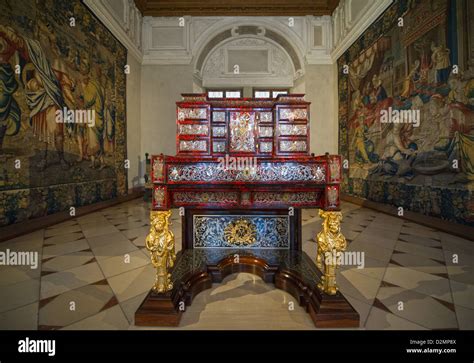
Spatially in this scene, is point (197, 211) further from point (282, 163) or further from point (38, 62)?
point (38, 62)

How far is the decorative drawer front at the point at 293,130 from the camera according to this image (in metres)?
2.36

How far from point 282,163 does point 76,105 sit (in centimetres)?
631

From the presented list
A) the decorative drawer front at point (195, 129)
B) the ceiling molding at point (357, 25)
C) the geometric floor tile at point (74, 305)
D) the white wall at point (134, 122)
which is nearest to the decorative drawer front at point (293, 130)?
the decorative drawer front at point (195, 129)

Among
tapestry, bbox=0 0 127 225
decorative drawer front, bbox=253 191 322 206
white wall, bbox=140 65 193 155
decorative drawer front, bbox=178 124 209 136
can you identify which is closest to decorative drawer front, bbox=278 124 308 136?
decorative drawer front, bbox=178 124 209 136

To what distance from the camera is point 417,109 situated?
4805mm

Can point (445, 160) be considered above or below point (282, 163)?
above

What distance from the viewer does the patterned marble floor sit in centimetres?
160

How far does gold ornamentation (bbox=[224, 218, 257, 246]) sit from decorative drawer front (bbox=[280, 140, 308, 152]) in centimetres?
107

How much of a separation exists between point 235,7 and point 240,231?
984 centimetres

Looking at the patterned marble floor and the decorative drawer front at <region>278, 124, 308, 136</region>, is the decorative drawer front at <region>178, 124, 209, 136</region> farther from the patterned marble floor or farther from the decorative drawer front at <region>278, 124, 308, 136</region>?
the patterned marble floor
